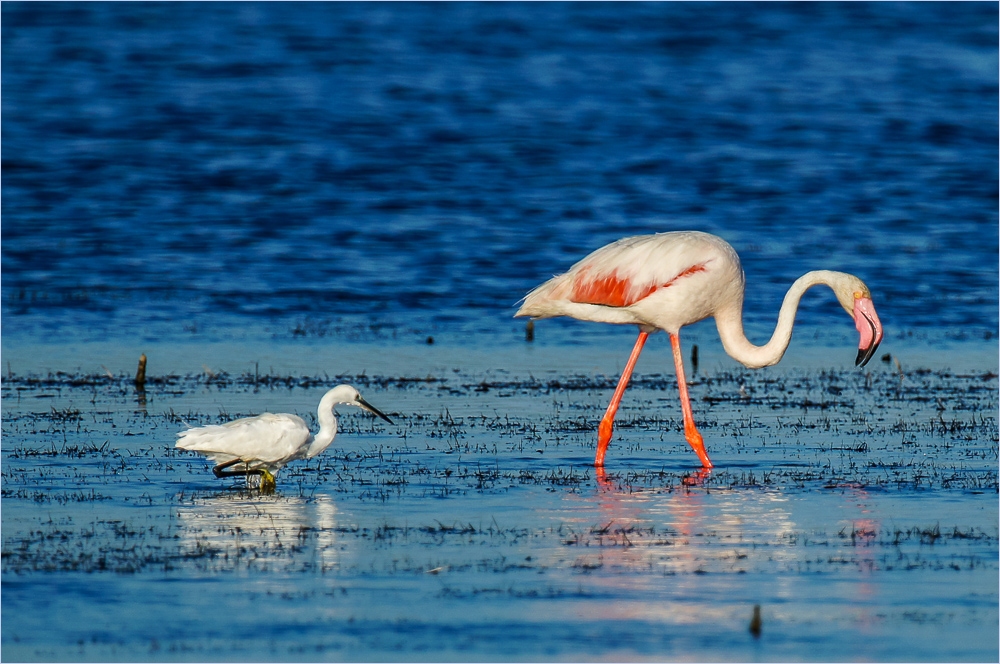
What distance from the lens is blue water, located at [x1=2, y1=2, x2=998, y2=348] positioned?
22281 mm

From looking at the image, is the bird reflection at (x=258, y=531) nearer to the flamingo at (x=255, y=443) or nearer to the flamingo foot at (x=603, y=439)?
the flamingo at (x=255, y=443)

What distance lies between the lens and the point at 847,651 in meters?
6.55

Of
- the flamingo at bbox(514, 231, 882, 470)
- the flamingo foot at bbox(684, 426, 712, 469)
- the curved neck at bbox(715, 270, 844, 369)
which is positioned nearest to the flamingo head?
the flamingo at bbox(514, 231, 882, 470)

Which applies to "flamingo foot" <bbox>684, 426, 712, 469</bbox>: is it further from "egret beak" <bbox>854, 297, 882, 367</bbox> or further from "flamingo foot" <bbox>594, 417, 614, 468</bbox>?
"egret beak" <bbox>854, 297, 882, 367</bbox>

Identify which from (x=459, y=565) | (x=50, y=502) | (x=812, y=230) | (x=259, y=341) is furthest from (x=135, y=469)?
(x=812, y=230)

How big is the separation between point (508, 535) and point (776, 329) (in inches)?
174

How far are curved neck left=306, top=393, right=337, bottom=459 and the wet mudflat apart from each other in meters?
0.23

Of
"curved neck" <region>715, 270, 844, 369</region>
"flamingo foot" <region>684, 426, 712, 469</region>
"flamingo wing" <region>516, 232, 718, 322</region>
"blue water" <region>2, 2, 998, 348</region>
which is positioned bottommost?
"flamingo foot" <region>684, 426, 712, 469</region>

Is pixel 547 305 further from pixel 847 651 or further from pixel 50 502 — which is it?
pixel 847 651

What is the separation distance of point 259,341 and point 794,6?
37.0 metres

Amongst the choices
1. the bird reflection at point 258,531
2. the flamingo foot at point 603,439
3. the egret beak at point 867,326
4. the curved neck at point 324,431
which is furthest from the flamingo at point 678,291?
the bird reflection at point 258,531

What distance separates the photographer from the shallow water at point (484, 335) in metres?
7.27

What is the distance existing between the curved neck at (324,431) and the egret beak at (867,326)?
13.6ft

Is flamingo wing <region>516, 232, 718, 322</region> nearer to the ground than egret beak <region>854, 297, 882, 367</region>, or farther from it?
farther from it
